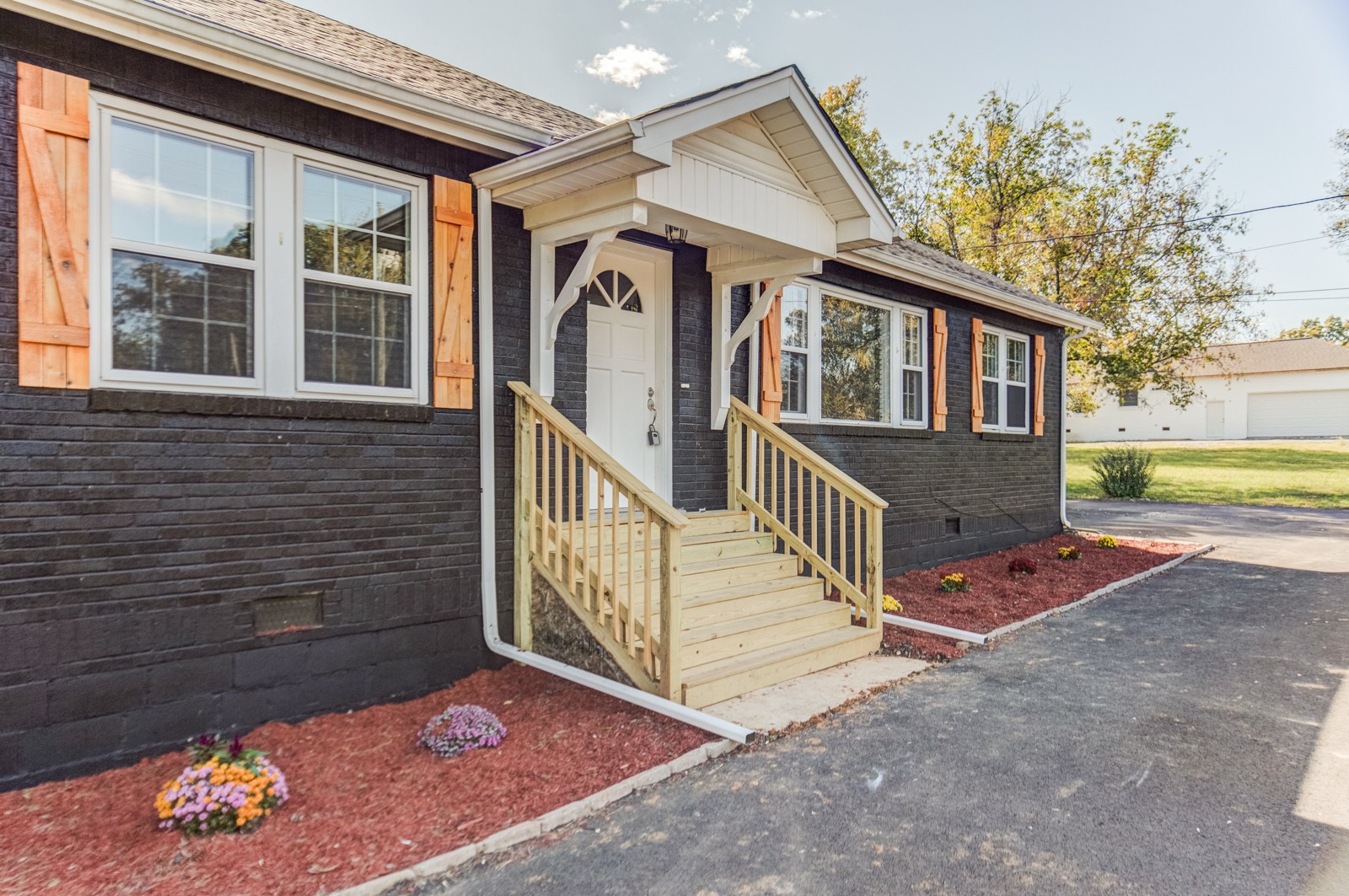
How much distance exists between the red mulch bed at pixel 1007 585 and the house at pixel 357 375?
1.04 metres

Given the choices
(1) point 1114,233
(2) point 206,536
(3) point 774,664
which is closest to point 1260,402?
(1) point 1114,233

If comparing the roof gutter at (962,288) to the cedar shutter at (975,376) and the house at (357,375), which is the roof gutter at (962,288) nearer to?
the cedar shutter at (975,376)

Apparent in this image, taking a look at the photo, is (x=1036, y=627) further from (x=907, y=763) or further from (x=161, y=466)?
(x=161, y=466)

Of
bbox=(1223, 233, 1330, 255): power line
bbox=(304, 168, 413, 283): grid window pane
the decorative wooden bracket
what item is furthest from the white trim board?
bbox=(1223, 233, 1330, 255): power line

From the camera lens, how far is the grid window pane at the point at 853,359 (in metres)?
7.62

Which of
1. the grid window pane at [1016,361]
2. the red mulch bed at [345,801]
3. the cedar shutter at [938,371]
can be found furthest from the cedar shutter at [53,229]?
the grid window pane at [1016,361]

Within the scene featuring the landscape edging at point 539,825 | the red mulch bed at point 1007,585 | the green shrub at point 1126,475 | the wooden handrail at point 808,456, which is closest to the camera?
the landscape edging at point 539,825

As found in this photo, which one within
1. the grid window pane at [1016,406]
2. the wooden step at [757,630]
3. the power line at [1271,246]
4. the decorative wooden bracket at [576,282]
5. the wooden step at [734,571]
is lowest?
the wooden step at [757,630]

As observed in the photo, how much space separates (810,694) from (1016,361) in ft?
25.7

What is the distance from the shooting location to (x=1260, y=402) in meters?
35.8

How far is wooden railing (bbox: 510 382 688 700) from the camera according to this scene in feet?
13.5

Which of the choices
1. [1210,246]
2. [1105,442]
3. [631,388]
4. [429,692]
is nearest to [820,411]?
[631,388]

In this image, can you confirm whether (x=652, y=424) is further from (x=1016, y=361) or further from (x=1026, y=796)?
(x=1016, y=361)

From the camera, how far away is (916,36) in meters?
15.5
